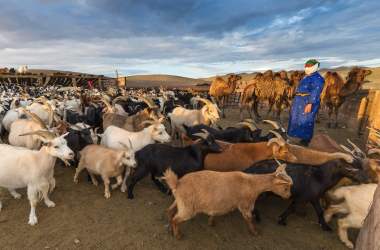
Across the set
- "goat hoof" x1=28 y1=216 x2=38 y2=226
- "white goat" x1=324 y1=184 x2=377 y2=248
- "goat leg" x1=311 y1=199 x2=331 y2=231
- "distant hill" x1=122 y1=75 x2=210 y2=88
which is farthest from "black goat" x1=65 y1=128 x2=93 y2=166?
"distant hill" x1=122 y1=75 x2=210 y2=88

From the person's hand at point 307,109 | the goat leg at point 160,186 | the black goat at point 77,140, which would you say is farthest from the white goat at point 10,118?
the person's hand at point 307,109

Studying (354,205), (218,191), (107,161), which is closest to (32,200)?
(107,161)

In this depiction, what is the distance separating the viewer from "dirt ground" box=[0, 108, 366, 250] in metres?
4.05

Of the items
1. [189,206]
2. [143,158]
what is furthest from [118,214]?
[189,206]

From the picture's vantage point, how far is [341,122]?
13953 millimetres

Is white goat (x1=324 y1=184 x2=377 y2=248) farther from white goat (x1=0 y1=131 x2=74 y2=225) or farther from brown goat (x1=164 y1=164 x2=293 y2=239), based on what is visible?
white goat (x1=0 y1=131 x2=74 y2=225)

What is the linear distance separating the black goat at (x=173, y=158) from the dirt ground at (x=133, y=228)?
1.84ft

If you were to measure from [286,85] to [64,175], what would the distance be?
442 inches

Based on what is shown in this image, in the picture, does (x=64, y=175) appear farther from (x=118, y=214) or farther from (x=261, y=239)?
(x=261, y=239)

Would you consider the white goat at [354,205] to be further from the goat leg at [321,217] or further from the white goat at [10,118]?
the white goat at [10,118]

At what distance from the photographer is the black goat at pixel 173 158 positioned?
5191 mm

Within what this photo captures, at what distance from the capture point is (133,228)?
175 inches

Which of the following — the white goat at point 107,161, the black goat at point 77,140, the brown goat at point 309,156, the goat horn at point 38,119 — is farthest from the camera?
the black goat at point 77,140

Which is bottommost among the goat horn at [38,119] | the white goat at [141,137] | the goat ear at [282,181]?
the white goat at [141,137]
